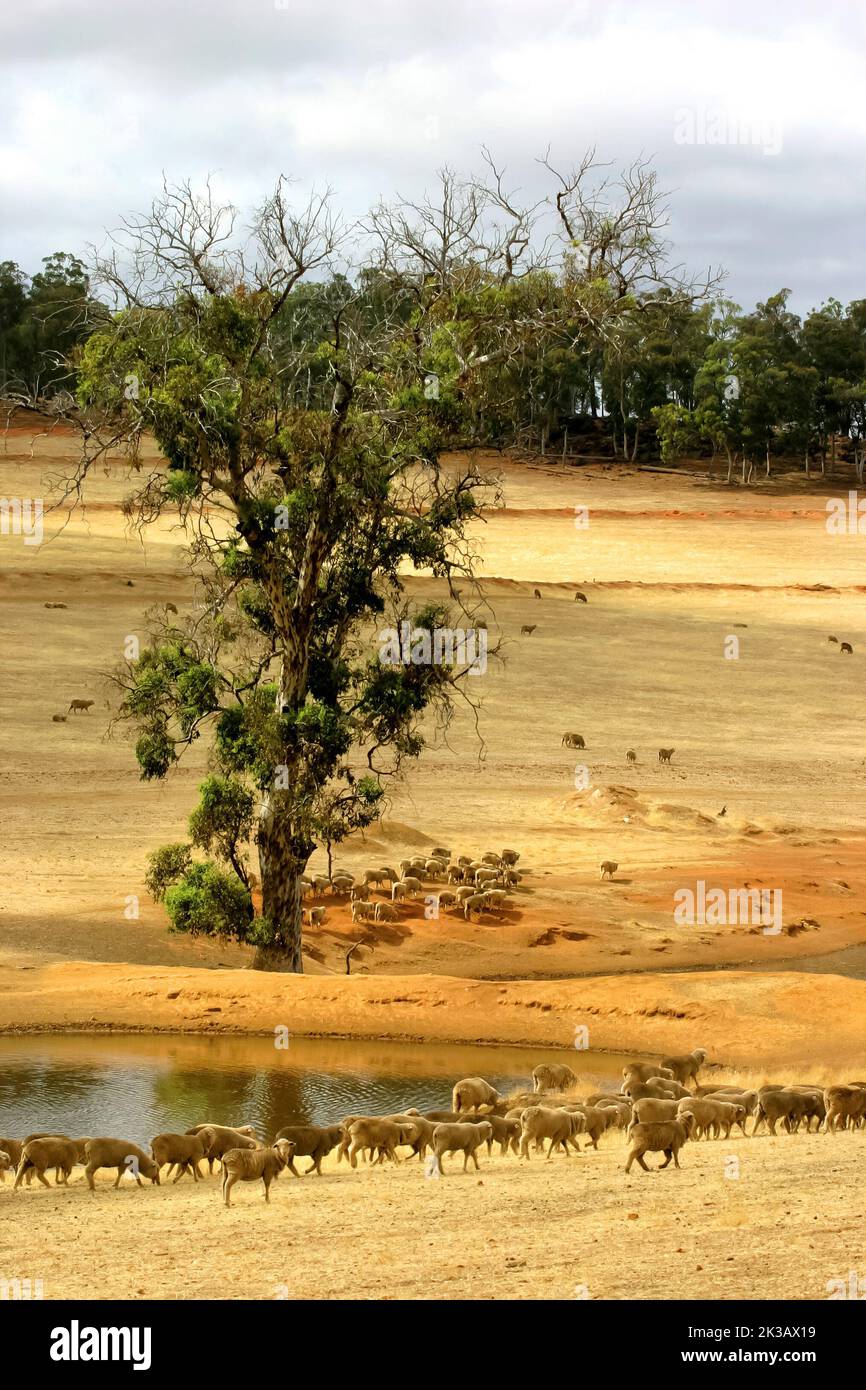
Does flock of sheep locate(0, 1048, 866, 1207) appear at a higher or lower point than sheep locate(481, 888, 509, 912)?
higher

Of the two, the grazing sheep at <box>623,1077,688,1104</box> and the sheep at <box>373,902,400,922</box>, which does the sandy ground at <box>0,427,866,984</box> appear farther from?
the grazing sheep at <box>623,1077,688,1104</box>

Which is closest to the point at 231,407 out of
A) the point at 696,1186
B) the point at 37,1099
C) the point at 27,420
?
the point at 37,1099

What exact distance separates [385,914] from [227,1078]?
34.1 feet

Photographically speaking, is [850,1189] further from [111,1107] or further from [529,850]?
[529,850]

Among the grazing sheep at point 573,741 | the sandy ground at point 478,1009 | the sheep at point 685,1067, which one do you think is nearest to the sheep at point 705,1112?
the sheep at point 685,1067

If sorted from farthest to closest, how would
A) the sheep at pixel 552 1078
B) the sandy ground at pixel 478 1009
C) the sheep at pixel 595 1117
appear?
the sandy ground at pixel 478 1009 < the sheep at pixel 552 1078 < the sheep at pixel 595 1117

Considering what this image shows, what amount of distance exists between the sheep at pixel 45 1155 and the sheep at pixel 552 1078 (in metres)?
6.77

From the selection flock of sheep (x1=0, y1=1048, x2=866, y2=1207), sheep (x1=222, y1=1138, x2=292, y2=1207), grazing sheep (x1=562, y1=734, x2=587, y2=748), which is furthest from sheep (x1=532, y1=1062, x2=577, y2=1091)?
grazing sheep (x1=562, y1=734, x2=587, y2=748)

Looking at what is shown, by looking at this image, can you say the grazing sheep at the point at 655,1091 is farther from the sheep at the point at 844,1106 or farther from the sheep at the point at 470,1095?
the sheep at the point at 844,1106

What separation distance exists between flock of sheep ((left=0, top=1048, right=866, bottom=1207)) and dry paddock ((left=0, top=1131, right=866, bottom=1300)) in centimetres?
29

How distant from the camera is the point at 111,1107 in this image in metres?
21.0

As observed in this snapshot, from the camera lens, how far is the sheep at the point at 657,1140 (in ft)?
51.8

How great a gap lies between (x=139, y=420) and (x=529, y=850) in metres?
16.8

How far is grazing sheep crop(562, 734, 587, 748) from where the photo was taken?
5150 cm
